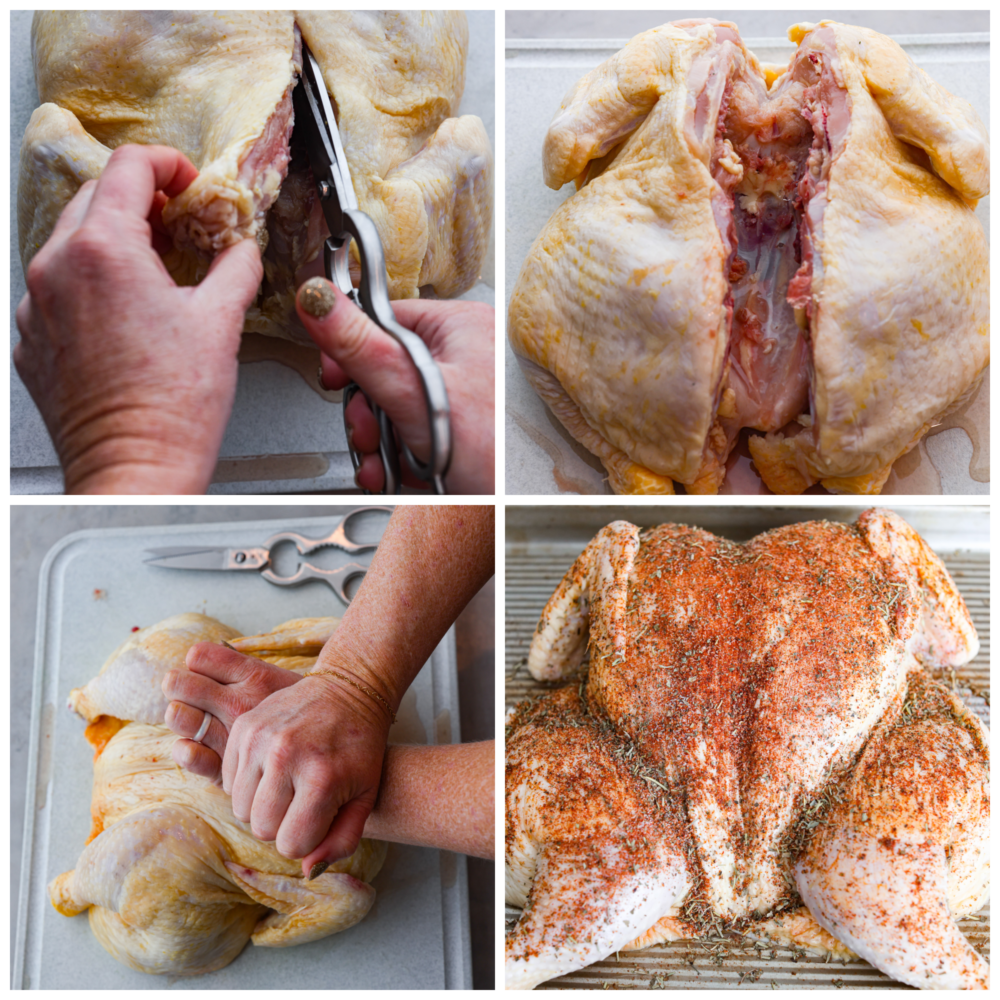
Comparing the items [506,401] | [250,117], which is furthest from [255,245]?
[506,401]

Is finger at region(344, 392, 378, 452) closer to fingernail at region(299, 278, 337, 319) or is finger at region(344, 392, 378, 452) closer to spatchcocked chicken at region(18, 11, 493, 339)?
fingernail at region(299, 278, 337, 319)

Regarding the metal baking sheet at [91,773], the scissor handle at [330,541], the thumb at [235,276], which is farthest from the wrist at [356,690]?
the thumb at [235,276]

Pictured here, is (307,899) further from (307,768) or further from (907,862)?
(907,862)

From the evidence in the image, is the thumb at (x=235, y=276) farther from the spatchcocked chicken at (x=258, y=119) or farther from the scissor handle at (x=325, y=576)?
the scissor handle at (x=325, y=576)

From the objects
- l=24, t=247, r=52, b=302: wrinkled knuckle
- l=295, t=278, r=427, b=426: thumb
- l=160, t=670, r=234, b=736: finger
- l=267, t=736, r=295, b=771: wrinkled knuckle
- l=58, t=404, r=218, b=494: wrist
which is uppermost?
l=24, t=247, r=52, b=302: wrinkled knuckle

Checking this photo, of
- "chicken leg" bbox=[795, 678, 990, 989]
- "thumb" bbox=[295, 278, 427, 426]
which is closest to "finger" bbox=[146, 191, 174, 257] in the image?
"thumb" bbox=[295, 278, 427, 426]

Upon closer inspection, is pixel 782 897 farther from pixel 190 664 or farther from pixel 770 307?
pixel 190 664

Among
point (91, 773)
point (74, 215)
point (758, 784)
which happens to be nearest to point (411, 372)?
point (74, 215)
